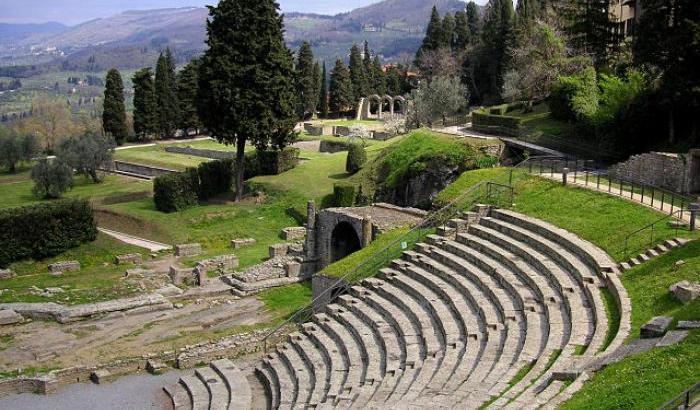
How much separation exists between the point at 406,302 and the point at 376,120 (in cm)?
6769

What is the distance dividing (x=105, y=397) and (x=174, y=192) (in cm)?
2576

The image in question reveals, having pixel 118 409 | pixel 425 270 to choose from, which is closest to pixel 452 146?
pixel 425 270

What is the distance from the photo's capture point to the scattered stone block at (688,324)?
595 inches

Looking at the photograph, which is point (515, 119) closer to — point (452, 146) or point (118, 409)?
point (452, 146)

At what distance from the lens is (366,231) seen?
3506 centimetres

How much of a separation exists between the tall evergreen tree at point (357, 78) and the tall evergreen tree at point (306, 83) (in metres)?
5.30

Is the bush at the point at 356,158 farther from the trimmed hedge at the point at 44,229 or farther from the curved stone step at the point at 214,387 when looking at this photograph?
the curved stone step at the point at 214,387

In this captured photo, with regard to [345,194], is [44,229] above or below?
below

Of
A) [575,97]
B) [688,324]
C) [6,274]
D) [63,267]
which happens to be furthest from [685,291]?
[6,274]

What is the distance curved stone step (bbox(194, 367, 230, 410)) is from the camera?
22617 millimetres

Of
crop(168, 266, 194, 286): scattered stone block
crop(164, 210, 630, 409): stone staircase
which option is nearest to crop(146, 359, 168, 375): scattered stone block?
crop(164, 210, 630, 409): stone staircase

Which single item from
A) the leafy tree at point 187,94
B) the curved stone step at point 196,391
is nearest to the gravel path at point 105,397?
the curved stone step at point 196,391

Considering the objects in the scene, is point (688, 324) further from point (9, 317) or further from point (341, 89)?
point (341, 89)

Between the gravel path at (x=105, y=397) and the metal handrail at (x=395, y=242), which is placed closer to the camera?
the gravel path at (x=105, y=397)
